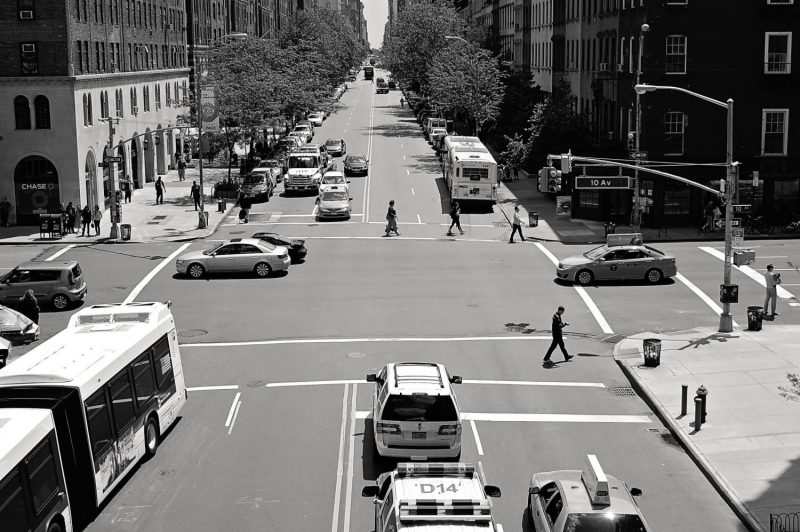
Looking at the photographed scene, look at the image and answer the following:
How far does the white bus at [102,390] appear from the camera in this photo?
55.0 ft

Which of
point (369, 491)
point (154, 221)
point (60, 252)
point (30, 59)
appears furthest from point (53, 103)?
point (369, 491)

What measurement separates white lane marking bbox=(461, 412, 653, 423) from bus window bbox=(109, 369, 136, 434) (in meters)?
7.85

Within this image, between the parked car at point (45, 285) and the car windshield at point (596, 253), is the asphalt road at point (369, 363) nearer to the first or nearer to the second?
the parked car at point (45, 285)

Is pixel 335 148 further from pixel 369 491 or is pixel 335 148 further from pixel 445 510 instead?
pixel 445 510

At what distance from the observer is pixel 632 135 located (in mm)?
51219

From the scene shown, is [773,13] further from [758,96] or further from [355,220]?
[355,220]

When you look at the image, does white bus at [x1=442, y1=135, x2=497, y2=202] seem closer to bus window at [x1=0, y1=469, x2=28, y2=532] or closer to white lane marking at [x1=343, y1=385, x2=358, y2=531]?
white lane marking at [x1=343, y1=385, x2=358, y2=531]

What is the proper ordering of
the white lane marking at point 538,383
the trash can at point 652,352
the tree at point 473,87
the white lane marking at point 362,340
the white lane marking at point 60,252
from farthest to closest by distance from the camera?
the tree at point 473,87, the white lane marking at point 60,252, the white lane marking at point 362,340, the trash can at point 652,352, the white lane marking at point 538,383

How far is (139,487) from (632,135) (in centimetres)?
3779

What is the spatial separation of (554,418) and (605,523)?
8.98 meters

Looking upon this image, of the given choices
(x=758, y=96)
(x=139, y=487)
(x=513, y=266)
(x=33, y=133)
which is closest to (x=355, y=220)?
(x=513, y=266)

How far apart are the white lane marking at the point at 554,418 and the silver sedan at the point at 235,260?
18315 mm

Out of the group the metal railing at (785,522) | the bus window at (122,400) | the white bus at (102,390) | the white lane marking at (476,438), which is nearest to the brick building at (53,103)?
the white bus at (102,390)

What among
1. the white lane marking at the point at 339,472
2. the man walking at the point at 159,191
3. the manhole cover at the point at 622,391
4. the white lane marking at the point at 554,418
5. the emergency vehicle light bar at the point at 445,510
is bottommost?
the manhole cover at the point at 622,391
